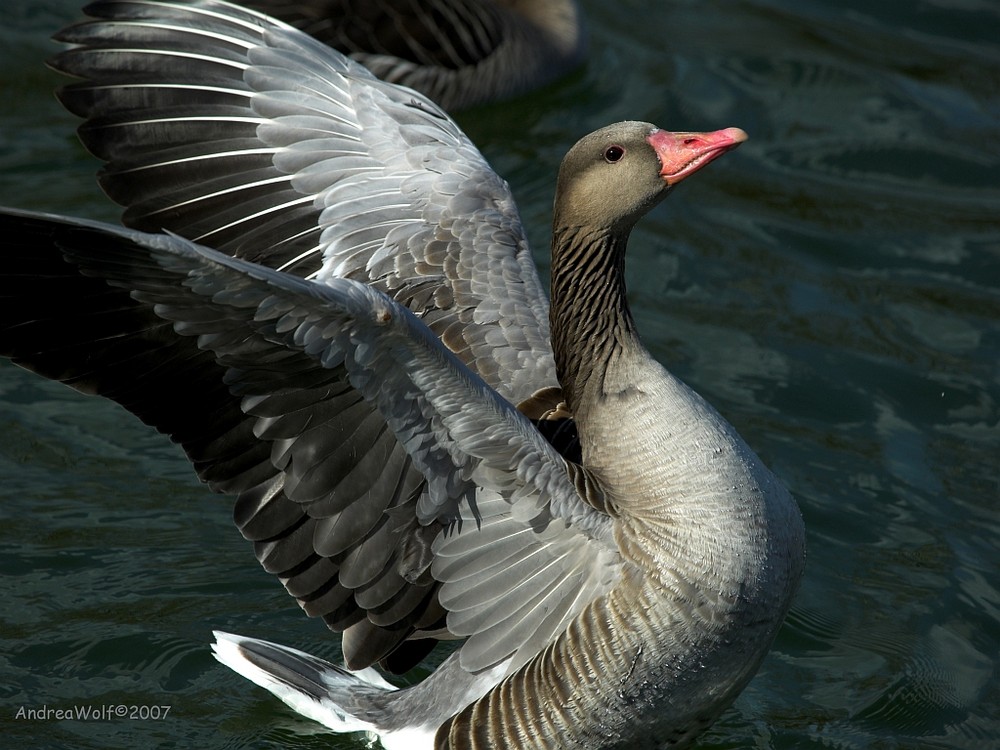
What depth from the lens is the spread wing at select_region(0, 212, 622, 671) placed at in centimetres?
501

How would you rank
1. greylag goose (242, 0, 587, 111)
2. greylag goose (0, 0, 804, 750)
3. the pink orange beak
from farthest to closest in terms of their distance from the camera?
greylag goose (242, 0, 587, 111), the pink orange beak, greylag goose (0, 0, 804, 750)

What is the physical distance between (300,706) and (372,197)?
8.30 feet

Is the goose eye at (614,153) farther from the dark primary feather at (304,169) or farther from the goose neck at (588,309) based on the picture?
the dark primary feather at (304,169)

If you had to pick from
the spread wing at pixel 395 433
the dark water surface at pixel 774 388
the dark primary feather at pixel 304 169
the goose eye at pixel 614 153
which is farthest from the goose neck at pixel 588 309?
the dark water surface at pixel 774 388

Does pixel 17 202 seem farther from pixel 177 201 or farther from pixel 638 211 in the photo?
pixel 638 211

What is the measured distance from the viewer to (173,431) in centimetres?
561

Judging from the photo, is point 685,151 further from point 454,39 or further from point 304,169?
point 454,39

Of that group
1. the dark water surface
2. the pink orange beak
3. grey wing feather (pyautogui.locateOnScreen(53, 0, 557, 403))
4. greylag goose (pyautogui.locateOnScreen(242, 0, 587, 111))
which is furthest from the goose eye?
greylag goose (pyautogui.locateOnScreen(242, 0, 587, 111))

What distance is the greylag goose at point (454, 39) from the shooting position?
36.6 feet

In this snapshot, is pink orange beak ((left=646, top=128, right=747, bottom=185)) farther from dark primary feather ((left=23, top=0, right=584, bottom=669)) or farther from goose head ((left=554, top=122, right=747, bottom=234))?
dark primary feather ((left=23, top=0, right=584, bottom=669))

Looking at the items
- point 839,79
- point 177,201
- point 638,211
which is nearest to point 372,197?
point 177,201

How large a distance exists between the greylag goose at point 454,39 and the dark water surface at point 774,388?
1.10ft

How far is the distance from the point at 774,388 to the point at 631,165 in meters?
3.97

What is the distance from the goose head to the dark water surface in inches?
106
